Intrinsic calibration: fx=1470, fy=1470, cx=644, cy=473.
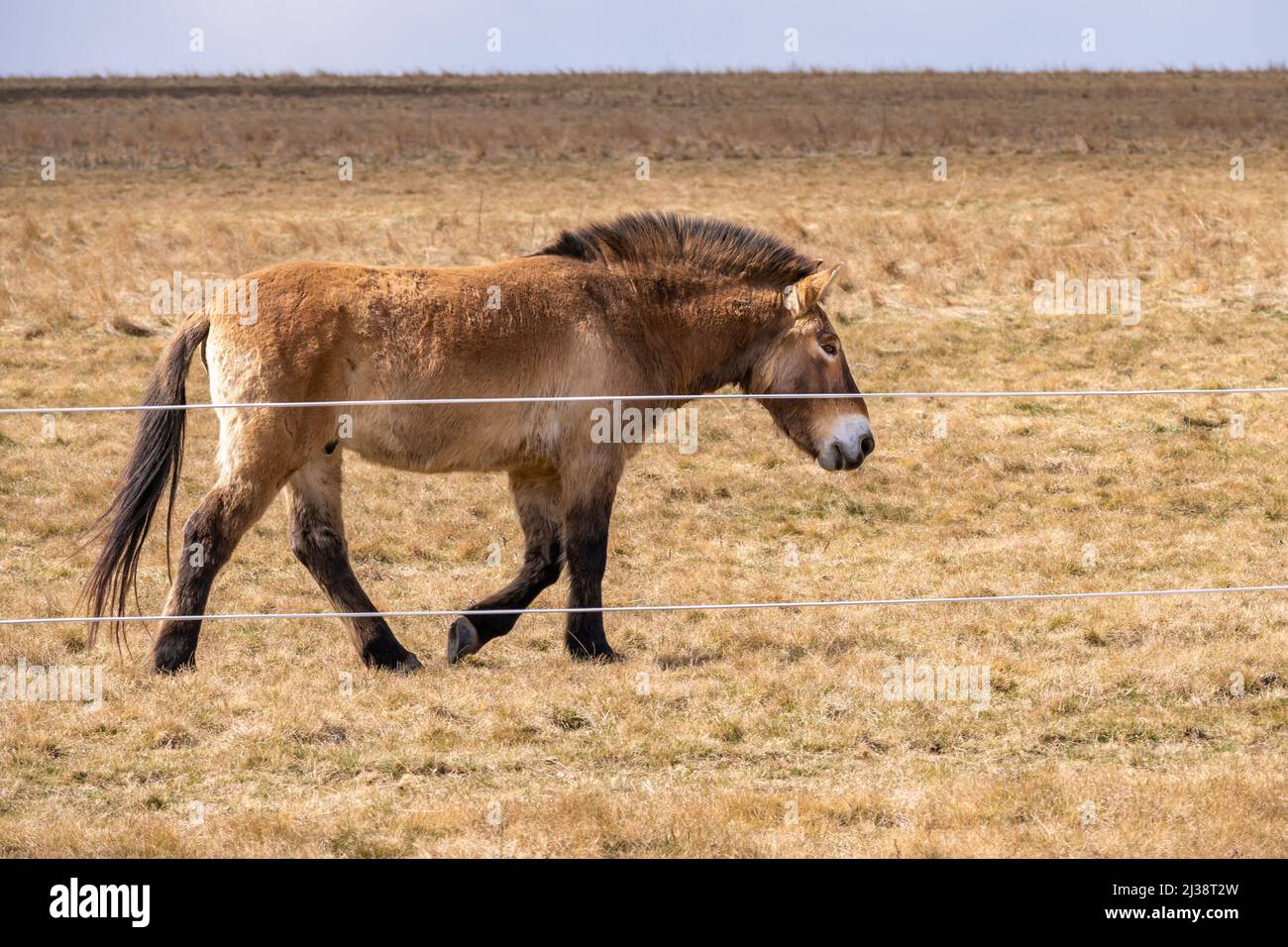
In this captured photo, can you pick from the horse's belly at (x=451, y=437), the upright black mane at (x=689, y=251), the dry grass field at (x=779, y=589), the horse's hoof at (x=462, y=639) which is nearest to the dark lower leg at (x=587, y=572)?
the dry grass field at (x=779, y=589)

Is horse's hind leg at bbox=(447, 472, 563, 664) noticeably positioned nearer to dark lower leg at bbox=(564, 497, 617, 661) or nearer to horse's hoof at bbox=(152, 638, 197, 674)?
dark lower leg at bbox=(564, 497, 617, 661)

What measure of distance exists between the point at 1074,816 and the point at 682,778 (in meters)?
1.58

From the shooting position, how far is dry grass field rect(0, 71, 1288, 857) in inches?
226

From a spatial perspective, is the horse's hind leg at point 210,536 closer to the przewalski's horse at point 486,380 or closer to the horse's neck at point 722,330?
the przewalski's horse at point 486,380

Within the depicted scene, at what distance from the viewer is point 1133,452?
12.0 m

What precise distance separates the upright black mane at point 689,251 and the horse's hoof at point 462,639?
6.73 feet

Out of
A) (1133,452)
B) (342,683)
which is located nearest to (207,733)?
(342,683)

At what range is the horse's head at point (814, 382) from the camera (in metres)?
7.67

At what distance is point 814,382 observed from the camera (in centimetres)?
777

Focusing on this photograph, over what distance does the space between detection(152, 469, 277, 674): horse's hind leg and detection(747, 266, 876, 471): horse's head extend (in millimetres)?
2693

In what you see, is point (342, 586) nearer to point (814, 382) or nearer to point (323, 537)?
point (323, 537)

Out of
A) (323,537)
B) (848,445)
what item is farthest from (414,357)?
(848,445)

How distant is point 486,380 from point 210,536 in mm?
1552
